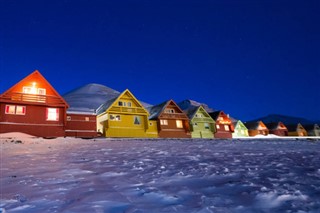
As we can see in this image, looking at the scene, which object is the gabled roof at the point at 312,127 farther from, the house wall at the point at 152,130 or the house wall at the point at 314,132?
the house wall at the point at 152,130

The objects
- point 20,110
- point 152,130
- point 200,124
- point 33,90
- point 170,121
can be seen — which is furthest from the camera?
point 200,124

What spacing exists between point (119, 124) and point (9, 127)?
1401 cm

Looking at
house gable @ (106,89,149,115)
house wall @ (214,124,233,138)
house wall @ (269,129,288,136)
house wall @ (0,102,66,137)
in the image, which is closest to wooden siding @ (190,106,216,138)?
house wall @ (214,124,233,138)

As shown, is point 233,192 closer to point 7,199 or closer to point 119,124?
point 7,199

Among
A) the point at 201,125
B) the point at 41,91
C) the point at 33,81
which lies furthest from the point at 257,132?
the point at 33,81

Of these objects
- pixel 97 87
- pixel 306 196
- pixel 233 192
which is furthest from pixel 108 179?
pixel 97 87

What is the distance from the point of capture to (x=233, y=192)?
3881mm

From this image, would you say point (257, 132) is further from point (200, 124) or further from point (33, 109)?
point (33, 109)

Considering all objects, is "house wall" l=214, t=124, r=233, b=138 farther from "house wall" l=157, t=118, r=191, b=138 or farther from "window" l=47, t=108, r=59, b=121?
"window" l=47, t=108, r=59, b=121

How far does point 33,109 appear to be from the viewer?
26500mm

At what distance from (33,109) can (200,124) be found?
101 ft

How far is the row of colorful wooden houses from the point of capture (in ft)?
84.4

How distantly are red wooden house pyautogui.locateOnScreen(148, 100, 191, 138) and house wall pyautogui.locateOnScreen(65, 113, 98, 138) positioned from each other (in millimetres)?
10785

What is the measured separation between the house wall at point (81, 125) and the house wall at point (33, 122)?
516 centimetres
